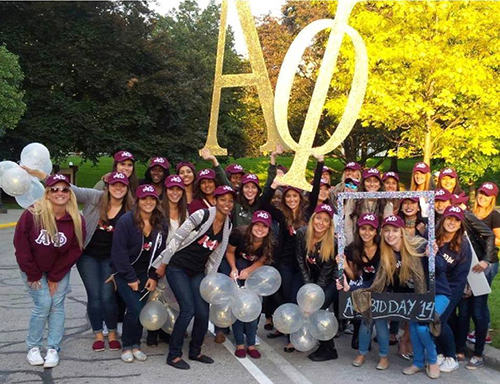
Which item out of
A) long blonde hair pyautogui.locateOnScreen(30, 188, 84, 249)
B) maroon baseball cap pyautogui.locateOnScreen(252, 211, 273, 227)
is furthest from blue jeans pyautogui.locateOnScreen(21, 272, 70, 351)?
maroon baseball cap pyautogui.locateOnScreen(252, 211, 273, 227)

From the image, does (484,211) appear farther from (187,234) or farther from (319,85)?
(187,234)

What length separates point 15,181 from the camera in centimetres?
515

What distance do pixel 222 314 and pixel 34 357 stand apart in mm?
1737

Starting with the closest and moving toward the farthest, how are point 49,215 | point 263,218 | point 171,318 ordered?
point 49,215
point 263,218
point 171,318

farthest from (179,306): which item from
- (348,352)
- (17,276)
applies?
(17,276)

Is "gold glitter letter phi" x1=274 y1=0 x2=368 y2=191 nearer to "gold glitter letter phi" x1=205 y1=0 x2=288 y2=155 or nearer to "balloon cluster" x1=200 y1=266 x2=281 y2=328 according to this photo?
"gold glitter letter phi" x1=205 y1=0 x2=288 y2=155

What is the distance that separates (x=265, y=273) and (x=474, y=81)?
931 centimetres

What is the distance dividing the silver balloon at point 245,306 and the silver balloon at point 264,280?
17 centimetres

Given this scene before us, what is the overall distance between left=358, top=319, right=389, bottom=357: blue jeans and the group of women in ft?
0.04

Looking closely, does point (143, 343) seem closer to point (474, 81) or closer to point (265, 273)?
point (265, 273)

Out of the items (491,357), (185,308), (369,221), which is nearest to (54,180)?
(185,308)

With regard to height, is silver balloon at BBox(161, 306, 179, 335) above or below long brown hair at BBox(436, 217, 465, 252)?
below

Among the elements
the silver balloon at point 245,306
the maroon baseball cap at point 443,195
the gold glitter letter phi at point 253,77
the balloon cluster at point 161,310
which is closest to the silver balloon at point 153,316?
the balloon cluster at point 161,310

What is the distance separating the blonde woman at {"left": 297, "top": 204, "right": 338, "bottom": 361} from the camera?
5.41 meters
